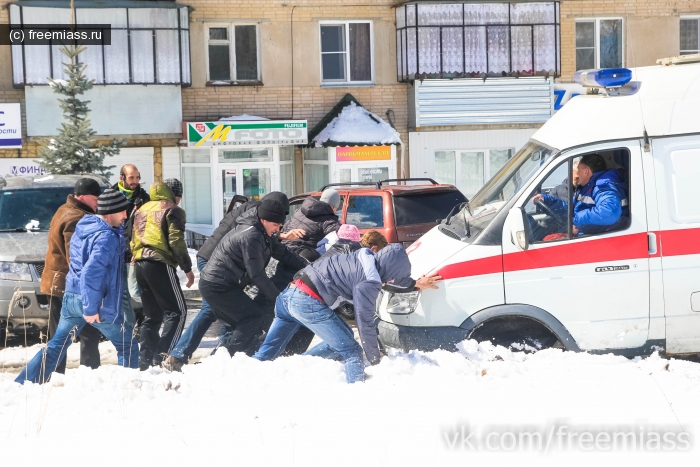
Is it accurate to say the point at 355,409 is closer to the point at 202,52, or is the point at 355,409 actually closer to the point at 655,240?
the point at 655,240

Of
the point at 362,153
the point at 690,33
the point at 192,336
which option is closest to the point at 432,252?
the point at 192,336

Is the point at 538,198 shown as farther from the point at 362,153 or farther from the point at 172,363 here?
the point at 362,153

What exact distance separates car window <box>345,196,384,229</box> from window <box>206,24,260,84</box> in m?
10.2

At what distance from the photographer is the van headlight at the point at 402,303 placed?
6.84 meters

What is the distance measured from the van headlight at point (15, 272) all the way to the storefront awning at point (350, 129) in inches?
452

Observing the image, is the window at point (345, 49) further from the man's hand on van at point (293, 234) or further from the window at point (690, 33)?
the man's hand on van at point (293, 234)

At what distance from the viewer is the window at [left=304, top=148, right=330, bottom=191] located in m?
20.8

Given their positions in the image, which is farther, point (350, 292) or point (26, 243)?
point (26, 243)

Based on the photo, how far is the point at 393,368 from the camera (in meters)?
6.45

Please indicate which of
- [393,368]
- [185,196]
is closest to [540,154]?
[393,368]

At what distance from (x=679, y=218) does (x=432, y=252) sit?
183cm

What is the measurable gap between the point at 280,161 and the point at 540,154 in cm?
1430

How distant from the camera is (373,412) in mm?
5738

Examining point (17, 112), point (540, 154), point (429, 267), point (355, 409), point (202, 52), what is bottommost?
point (355, 409)
